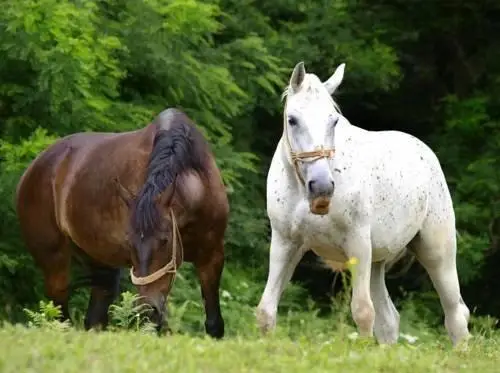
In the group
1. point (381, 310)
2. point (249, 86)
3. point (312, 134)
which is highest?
point (312, 134)

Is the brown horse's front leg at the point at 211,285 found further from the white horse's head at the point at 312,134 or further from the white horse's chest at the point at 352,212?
the white horse's head at the point at 312,134

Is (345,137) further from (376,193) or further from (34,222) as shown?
(34,222)

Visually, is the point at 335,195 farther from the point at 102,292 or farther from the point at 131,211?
the point at 102,292

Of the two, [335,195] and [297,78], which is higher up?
[297,78]

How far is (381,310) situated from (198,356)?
Result: 3243mm

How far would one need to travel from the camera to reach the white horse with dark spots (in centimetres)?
739

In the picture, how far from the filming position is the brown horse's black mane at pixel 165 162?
27.0 ft

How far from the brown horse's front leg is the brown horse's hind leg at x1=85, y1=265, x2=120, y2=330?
4.91 ft

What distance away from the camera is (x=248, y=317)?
1324 cm

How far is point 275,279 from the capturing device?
7.72 metres

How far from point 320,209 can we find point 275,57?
27.3ft

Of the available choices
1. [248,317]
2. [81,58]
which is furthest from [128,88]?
[248,317]

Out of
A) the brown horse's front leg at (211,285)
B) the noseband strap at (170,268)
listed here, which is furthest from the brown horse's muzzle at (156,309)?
the brown horse's front leg at (211,285)

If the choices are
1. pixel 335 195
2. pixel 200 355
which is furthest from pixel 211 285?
pixel 200 355
